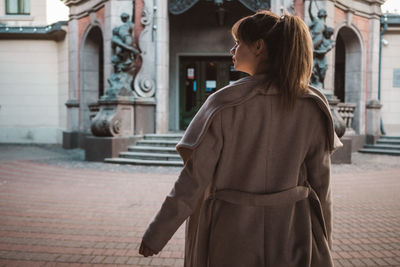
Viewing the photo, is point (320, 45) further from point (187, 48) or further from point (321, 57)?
point (187, 48)

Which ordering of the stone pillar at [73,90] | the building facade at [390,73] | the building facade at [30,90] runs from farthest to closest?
the building facade at [30,90], the building facade at [390,73], the stone pillar at [73,90]

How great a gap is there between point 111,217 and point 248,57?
3.55 metres

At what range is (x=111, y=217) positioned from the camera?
4543mm

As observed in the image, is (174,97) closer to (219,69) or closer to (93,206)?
(219,69)

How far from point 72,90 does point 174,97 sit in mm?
3911

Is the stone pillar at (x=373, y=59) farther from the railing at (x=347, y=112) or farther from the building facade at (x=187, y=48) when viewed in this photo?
the railing at (x=347, y=112)

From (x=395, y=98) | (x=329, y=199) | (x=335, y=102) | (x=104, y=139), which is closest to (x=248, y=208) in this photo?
(x=329, y=199)

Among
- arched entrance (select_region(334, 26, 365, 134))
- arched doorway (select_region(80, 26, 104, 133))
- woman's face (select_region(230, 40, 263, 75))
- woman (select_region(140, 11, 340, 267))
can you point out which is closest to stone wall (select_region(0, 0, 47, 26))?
arched doorway (select_region(80, 26, 104, 133))

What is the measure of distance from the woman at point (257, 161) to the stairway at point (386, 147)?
40.1 feet

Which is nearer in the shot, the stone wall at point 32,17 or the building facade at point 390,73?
the building facade at point 390,73

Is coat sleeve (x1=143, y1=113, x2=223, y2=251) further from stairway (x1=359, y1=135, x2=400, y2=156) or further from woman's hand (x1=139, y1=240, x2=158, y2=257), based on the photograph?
stairway (x1=359, y1=135, x2=400, y2=156)

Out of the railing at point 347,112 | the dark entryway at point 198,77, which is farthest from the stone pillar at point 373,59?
the dark entryway at point 198,77

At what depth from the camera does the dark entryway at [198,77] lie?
15164 millimetres

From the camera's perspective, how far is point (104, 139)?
9664 millimetres
